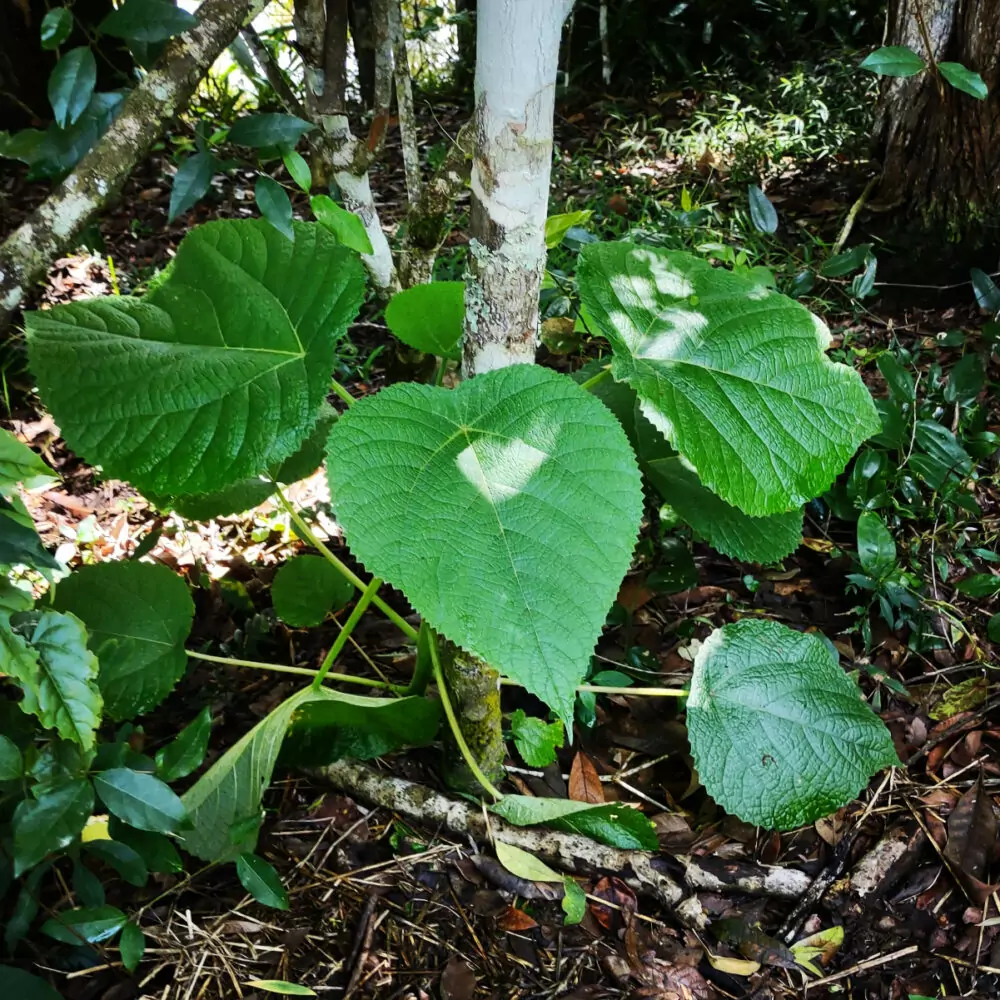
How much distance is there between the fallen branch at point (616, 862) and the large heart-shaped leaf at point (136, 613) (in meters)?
0.47

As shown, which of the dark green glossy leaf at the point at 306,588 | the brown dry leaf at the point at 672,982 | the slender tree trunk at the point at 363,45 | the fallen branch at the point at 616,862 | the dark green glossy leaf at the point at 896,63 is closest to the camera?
the brown dry leaf at the point at 672,982

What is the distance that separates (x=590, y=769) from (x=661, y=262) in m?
0.87

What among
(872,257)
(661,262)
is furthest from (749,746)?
(872,257)

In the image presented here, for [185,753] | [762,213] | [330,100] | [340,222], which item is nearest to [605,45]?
[762,213]

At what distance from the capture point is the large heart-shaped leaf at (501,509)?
830 millimetres

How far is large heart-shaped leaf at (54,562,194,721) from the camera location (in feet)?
4.24

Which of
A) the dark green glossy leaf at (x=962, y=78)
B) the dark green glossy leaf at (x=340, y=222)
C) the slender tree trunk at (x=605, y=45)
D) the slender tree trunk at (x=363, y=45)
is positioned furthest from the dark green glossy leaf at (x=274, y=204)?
the slender tree trunk at (x=605, y=45)

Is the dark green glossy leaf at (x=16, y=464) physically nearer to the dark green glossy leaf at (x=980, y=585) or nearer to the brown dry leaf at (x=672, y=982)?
the brown dry leaf at (x=672, y=982)

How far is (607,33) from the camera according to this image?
3686mm

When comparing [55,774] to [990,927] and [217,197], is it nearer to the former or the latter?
[990,927]

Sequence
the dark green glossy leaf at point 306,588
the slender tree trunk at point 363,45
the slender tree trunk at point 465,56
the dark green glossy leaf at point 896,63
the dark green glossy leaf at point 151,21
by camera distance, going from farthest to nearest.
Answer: the slender tree trunk at point 465,56
the slender tree trunk at point 363,45
the dark green glossy leaf at point 896,63
the dark green glossy leaf at point 306,588
the dark green glossy leaf at point 151,21

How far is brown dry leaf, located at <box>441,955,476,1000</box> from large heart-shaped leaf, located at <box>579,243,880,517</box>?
0.76 m

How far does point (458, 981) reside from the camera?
1141 millimetres

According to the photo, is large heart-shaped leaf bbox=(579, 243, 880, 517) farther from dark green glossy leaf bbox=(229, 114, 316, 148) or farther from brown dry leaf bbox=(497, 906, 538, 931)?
brown dry leaf bbox=(497, 906, 538, 931)
